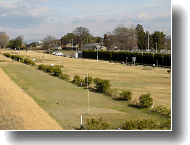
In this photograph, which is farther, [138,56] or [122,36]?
[122,36]

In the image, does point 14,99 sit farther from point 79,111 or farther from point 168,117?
point 168,117

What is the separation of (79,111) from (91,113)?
93 centimetres

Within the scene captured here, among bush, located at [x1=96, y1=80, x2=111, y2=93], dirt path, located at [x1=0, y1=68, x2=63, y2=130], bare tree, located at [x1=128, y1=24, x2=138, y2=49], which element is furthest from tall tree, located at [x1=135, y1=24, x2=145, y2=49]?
dirt path, located at [x1=0, y1=68, x2=63, y2=130]

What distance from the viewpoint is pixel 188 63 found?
11.5 metres

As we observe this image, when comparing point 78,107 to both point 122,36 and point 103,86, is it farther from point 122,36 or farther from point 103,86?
point 122,36

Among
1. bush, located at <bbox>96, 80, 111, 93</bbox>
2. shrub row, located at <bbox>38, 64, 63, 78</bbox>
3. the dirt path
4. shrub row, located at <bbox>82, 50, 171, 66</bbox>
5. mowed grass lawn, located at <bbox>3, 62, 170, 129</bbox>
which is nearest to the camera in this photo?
the dirt path

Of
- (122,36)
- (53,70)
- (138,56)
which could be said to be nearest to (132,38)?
(122,36)

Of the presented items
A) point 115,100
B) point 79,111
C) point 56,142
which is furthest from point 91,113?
point 56,142

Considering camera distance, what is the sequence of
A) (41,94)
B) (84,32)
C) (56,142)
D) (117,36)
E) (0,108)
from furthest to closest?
(84,32) < (117,36) < (41,94) < (0,108) < (56,142)

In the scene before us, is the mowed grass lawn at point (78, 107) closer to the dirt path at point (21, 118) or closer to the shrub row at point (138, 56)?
the dirt path at point (21, 118)

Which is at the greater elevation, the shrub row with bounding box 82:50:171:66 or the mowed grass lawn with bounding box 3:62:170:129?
the shrub row with bounding box 82:50:171:66

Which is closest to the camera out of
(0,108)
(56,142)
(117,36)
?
(56,142)

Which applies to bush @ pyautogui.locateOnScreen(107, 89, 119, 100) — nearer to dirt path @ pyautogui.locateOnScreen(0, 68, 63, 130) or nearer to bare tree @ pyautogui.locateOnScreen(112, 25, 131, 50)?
dirt path @ pyautogui.locateOnScreen(0, 68, 63, 130)

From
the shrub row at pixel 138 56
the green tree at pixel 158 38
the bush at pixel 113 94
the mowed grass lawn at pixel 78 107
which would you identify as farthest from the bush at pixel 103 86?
the green tree at pixel 158 38
